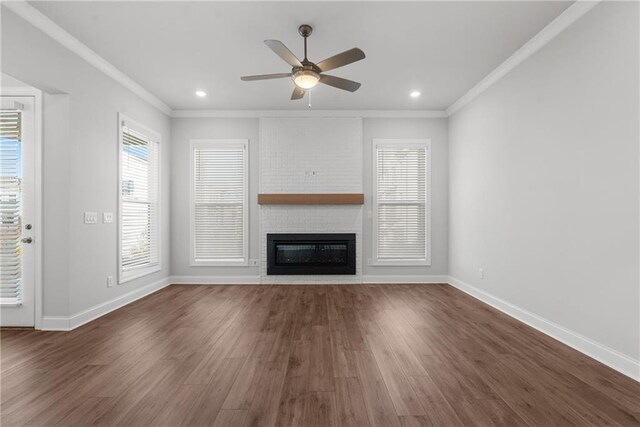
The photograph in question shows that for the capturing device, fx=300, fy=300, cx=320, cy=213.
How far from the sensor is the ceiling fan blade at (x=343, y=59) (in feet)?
8.09

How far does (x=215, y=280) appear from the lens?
16.9 feet

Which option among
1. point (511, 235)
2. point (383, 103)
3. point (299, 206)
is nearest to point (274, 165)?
point (299, 206)

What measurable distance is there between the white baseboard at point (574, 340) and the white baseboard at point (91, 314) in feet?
15.4

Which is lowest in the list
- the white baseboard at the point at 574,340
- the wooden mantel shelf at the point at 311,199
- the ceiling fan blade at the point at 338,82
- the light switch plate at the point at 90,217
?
the white baseboard at the point at 574,340

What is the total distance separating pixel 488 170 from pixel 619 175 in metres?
1.77

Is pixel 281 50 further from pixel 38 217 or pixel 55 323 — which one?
pixel 55 323

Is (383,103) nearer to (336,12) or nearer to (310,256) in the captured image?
(336,12)

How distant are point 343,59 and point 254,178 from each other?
303 cm

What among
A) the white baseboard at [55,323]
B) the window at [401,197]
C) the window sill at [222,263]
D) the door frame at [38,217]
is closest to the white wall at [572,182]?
the window at [401,197]

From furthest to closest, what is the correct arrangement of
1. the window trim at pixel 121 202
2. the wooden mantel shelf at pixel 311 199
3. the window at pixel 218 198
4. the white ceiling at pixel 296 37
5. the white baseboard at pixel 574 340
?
the window at pixel 218 198 → the wooden mantel shelf at pixel 311 199 → the window trim at pixel 121 202 → the white ceiling at pixel 296 37 → the white baseboard at pixel 574 340

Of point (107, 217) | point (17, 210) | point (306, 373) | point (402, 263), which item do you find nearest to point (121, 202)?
point (107, 217)

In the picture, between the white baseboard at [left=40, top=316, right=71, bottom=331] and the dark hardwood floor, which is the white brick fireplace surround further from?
the white baseboard at [left=40, top=316, right=71, bottom=331]

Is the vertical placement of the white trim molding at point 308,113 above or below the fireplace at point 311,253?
above

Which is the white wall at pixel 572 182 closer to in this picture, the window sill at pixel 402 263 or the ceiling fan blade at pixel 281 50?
the window sill at pixel 402 263
